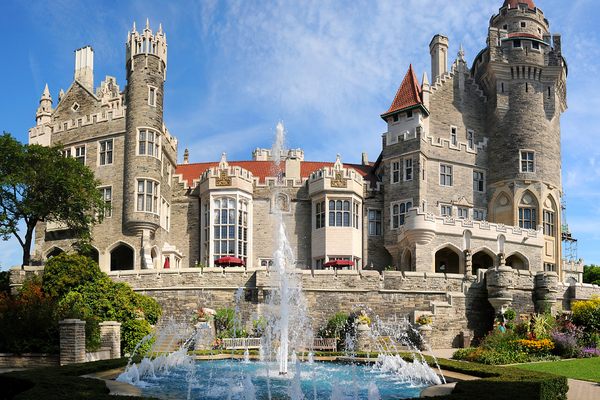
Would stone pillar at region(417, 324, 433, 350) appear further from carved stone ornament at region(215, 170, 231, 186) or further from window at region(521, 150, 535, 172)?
window at region(521, 150, 535, 172)

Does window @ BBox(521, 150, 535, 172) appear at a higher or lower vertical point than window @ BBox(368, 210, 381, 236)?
higher

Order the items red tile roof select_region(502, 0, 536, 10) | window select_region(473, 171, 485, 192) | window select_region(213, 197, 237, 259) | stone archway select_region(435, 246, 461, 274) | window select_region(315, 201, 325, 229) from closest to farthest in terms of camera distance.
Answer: window select_region(213, 197, 237, 259)
stone archway select_region(435, 246, 461, 274)
window select_region(315, 201, 325, 229)
window select_region(473, 171, 485, 192)
red tile roof select_region(502, 0, 536, 10)

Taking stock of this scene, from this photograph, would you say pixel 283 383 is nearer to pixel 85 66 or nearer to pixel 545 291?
pixel 545 291

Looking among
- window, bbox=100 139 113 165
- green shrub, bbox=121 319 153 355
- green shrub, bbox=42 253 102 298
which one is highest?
window, bbox=100 139 113 165

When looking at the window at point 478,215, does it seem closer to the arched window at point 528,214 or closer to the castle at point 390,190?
the castle at point 390,190

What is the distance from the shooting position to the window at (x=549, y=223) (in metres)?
44.5

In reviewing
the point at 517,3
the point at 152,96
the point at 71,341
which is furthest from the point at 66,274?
the point at 517,3

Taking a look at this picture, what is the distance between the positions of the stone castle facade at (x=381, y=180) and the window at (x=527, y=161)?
15 cm

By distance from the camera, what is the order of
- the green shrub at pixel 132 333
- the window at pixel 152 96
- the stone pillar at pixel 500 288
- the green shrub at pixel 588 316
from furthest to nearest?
1. the window at pixel 152 96
2. the stone pillar at pixel 500 288
3. the green shrub at pixel 588 316
4. the green shrub at pixel 132 333

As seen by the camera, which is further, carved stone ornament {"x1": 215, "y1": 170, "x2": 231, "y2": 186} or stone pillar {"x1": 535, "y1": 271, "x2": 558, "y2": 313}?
carved stone ornament {"x1": 215, "y1": 170, "x2": 231, "y2": 186}

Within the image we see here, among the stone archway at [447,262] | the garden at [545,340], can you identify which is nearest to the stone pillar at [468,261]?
the stone archway at [447,262]

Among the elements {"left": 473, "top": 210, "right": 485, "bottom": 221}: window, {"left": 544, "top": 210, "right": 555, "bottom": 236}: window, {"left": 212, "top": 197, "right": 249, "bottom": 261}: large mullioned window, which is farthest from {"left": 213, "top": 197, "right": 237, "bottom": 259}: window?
{"left": 544, "top": 210, "right": 555, "bottom": 236}: window

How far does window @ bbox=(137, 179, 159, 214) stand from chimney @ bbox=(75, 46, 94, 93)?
1213 centimetres

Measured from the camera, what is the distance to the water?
1500cm
